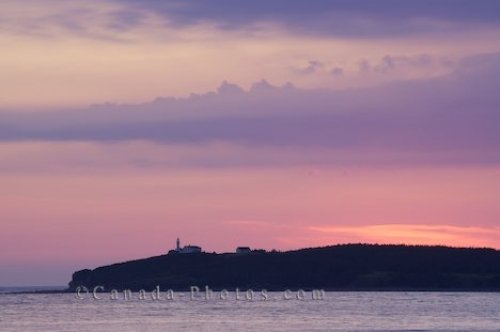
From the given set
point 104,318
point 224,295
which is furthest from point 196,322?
point 224,295

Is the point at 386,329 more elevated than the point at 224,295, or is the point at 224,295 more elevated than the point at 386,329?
the point at 224,295

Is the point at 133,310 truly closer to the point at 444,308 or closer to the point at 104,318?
the point at 104,318

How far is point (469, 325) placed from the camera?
99125 mm

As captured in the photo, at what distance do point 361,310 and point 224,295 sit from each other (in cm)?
7208

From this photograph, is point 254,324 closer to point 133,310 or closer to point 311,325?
point 311,325

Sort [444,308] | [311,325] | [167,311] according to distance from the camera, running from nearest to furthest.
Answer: [311,325], [167,311], [444,308]

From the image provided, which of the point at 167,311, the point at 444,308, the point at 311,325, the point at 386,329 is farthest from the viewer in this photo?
the point at 444,308

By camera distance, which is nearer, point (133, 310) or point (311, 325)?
point (311, 325)

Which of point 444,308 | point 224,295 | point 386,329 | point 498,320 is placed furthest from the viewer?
point 224,295

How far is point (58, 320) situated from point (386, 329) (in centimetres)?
2941

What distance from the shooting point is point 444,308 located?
13325 cm

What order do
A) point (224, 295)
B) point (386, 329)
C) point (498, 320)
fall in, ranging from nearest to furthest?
point (386, 329), point (498, 320), point (224, 295)

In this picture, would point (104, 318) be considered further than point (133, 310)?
No

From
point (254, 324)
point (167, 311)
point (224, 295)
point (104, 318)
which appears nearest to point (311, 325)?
point (254, 324)
